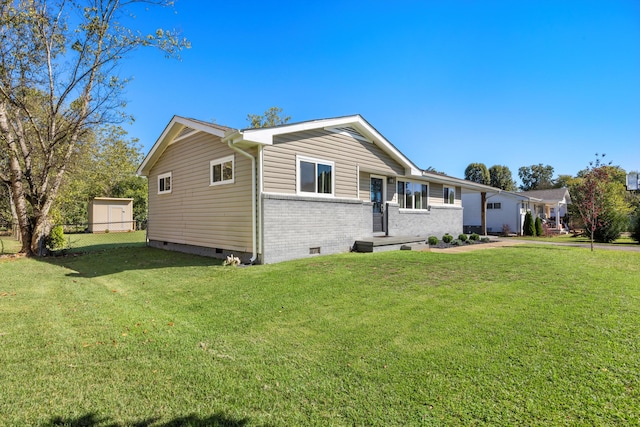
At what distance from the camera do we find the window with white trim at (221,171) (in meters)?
9.84

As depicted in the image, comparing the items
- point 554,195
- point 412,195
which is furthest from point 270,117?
point 554,195

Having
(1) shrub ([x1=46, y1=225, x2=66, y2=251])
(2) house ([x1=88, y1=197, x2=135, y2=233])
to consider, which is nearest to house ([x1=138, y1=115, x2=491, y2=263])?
(1) shrub ([x1=46, y1=225, x2=66, y2=251])

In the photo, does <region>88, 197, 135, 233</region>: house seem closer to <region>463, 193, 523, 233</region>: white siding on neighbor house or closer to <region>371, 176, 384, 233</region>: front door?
<region>371, 176, 384, 233</region>: front door

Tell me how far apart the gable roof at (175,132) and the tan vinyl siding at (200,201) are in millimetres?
240

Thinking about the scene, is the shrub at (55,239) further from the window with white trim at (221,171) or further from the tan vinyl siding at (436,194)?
the tan vinyl siding at (436,194)

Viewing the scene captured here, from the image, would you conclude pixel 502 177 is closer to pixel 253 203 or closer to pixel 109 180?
pixel 253 203

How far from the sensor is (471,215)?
27672mm

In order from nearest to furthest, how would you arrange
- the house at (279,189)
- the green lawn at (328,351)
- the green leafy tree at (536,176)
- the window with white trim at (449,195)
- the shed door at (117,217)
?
1. the green lawn at (328,351)
2. the house at (279,189)
3. the window with white trim at (449,195)
4. the shed door at (117,217)
5. the green leafy tree at (536,176)

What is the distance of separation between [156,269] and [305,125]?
238 inches

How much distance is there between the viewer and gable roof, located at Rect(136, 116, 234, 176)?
9.63 meters

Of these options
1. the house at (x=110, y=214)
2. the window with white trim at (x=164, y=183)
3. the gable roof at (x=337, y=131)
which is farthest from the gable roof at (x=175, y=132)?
the house at (x=110, y=214)

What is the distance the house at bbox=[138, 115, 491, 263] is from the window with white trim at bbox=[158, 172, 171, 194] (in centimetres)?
4

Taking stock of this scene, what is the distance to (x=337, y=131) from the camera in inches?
443

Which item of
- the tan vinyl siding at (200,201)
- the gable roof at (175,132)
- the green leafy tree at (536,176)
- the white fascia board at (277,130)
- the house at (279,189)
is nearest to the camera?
the white fascia board at (277,130)
